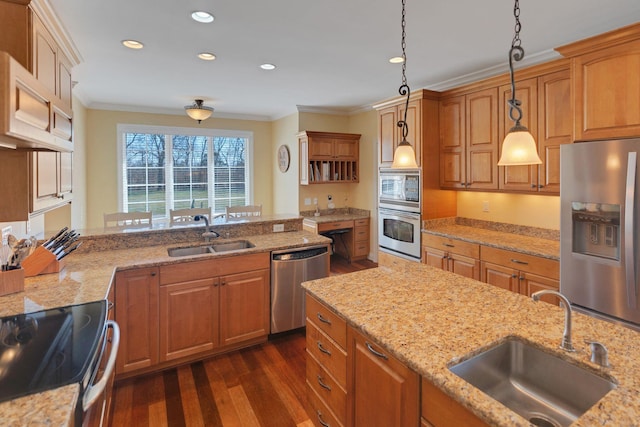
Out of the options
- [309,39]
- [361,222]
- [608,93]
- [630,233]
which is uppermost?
[309,39]

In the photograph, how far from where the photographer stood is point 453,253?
356 cm

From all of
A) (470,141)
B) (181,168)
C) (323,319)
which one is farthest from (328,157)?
(323,319)

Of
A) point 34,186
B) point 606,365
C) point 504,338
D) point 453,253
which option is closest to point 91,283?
point 34,186

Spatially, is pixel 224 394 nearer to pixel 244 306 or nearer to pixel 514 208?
pixel 244 306

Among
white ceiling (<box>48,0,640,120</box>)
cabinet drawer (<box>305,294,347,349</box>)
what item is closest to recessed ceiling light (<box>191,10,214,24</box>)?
white ceiling (<box>48,0,640,120</box>)

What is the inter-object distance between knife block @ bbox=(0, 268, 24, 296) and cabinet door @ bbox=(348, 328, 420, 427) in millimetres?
1816

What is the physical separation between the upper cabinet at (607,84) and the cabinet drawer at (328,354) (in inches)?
90.9

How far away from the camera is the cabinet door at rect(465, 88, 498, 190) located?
11.4 feet

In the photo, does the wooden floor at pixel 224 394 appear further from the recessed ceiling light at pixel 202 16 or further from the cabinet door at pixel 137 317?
the recessed ceiling light at pixel 202 16

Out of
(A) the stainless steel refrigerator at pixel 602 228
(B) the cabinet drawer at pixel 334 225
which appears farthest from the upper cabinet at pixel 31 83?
(B) the cabinet drawer at pixel 334 225

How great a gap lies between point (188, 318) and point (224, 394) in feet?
2.07

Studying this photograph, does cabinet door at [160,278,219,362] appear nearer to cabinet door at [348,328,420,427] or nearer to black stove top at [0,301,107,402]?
black stove top at [0,301,107,402]

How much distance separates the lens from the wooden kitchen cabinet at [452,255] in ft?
11.0

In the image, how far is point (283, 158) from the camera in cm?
644
